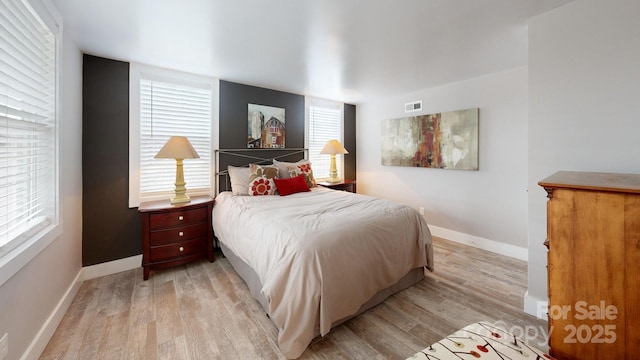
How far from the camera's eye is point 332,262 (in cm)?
174

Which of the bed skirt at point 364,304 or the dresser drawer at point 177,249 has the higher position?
the dresser drawer at point 177,249

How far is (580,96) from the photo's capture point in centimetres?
179

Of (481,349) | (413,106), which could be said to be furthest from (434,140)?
(481,349)

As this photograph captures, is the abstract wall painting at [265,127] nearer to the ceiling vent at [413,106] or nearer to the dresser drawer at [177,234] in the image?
the dresser drawer at [177,234]

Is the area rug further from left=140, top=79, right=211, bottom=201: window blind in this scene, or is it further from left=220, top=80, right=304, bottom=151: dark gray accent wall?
left=220, top=80, right=304, bottom=151: dark gray accent wall

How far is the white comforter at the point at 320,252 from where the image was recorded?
1.65 m

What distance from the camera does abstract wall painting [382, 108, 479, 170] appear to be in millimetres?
3490

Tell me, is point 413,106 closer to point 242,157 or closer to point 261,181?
point 261,181

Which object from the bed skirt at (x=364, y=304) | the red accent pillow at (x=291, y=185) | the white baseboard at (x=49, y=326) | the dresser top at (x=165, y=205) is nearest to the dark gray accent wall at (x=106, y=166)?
the dresser top at (x=165, y=205)

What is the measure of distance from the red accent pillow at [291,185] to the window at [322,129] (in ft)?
3.74

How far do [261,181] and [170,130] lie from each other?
4.23 feet

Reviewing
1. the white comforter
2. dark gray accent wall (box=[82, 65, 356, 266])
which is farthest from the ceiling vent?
dark gray accent wall (box=[82, 65, 356, 266])

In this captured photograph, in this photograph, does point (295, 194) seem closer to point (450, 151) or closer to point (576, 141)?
point (450, 151)

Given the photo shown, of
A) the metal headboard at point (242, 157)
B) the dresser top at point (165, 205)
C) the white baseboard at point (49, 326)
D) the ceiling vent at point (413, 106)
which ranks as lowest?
the white baseboard at point (49, 326)
